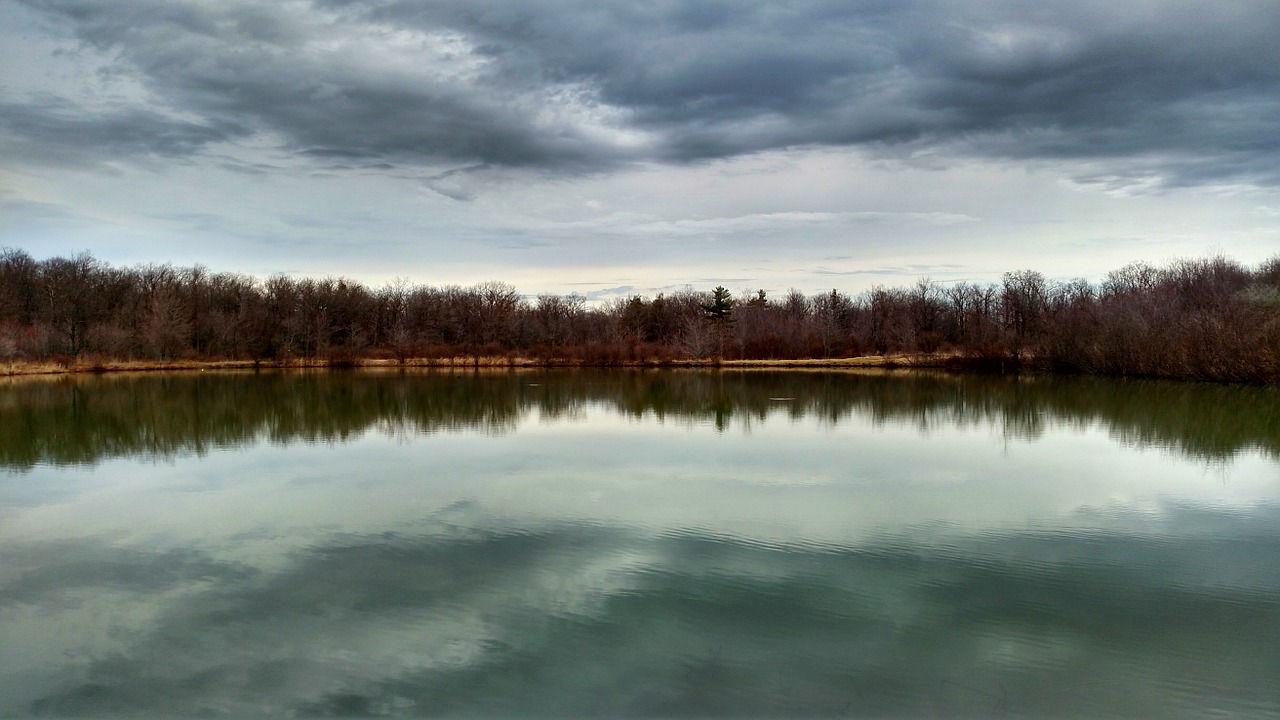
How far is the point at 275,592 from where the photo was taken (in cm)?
743

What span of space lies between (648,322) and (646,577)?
70.4 m

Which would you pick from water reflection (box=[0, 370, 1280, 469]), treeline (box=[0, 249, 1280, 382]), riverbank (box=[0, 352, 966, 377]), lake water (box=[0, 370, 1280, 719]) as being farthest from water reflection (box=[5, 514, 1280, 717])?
riverbank (box=[0, 352, 966, 377])

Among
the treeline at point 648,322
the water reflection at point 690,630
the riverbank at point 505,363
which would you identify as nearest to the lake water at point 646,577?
the water reflection at point 690,630

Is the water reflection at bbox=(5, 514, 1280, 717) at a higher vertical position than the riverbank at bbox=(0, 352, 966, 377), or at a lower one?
→ lower

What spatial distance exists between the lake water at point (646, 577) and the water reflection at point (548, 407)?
2.06 ft

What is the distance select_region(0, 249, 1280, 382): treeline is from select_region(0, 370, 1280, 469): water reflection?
3764 millimetres

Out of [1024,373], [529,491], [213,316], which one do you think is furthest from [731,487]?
[213,316]

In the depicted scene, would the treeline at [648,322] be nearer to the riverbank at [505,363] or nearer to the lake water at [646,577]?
the riverbank at [505,363]

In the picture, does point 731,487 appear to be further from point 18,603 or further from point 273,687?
point 18,603

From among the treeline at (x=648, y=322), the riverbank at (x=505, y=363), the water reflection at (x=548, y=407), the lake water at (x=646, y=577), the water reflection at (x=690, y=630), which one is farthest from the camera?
the riverbank at (x=505, y=363)

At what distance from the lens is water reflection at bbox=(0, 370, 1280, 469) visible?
17547mm

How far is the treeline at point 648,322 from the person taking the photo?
3569cm

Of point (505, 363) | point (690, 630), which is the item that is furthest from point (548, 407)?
point (505, 363)

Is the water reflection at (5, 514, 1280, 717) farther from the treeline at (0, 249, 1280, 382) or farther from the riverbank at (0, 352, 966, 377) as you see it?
the riverbank at (0, 352, 966, 377)
